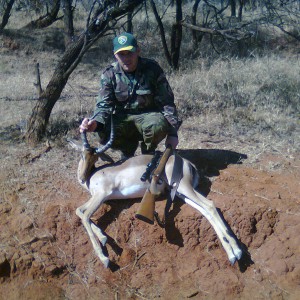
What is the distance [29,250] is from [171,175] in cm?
172

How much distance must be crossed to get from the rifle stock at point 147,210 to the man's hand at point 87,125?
96 cm

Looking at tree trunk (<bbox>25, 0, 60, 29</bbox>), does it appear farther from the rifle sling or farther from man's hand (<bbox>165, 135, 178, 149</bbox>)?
the rifle sling

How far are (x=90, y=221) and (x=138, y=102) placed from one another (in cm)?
148

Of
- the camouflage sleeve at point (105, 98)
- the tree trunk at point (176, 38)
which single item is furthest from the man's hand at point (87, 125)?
the tree trunk at point (176, 38)

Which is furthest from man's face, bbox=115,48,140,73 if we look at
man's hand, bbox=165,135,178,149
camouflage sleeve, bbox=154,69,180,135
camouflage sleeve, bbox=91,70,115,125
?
man's hand, bbox=165,135,178,149

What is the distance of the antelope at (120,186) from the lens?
500cm

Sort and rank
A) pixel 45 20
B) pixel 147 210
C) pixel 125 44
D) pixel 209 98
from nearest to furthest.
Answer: pixel 147 210 < pixel 125 44 < pixel 209 98 < pixel 45 20

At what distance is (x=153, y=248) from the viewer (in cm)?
526

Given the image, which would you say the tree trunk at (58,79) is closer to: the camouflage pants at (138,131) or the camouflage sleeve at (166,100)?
the camouflage pants at (138,131)

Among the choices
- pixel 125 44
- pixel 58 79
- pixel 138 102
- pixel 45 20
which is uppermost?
pixel 125 44

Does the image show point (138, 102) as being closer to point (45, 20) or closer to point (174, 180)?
point (174, 180)

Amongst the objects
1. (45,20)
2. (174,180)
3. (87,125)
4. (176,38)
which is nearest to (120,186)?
(174,180)

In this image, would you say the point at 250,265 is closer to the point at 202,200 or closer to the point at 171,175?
the point at 202,200

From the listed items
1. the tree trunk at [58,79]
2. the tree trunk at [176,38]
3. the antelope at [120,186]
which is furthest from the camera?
the tree trunk at [176,38]
